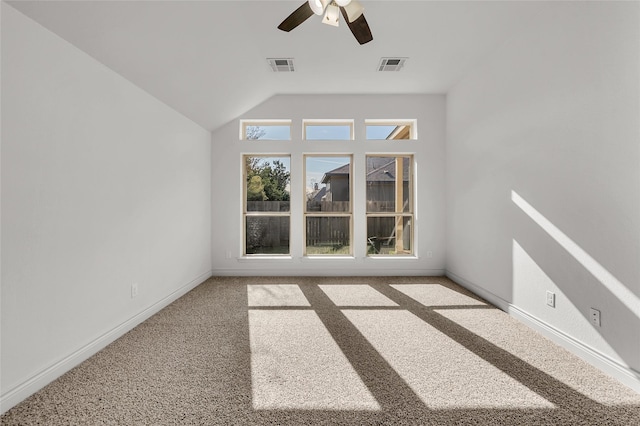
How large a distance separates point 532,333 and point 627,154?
1631mm

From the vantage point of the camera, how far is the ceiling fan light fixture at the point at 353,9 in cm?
183

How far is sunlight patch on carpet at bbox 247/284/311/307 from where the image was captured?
313 cm

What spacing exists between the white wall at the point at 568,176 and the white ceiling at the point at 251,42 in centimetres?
50

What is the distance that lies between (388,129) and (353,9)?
9.26ft

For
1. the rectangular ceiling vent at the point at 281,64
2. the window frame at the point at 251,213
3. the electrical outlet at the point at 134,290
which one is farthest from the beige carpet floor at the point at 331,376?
the rectangular ceiling vent at the point at 281,64

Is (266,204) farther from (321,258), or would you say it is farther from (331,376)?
(331,376)

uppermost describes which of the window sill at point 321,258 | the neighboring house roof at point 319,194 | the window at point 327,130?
the window at point 327,130

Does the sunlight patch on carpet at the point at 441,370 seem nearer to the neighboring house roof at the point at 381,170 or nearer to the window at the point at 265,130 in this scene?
the neighboring house roof at the point at 381,170

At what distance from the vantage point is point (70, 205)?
1.89 meters

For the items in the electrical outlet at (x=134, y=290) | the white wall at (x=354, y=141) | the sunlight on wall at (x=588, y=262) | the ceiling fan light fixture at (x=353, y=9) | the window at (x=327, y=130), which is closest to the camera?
the sunlight on wall at (x=588, y=262)

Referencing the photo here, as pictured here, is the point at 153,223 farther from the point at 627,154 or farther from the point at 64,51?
the point at 627,154

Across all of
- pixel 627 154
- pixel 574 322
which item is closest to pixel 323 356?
pixel 574 322

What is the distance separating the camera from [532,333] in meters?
2.40

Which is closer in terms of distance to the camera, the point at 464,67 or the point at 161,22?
the point at 161,22
